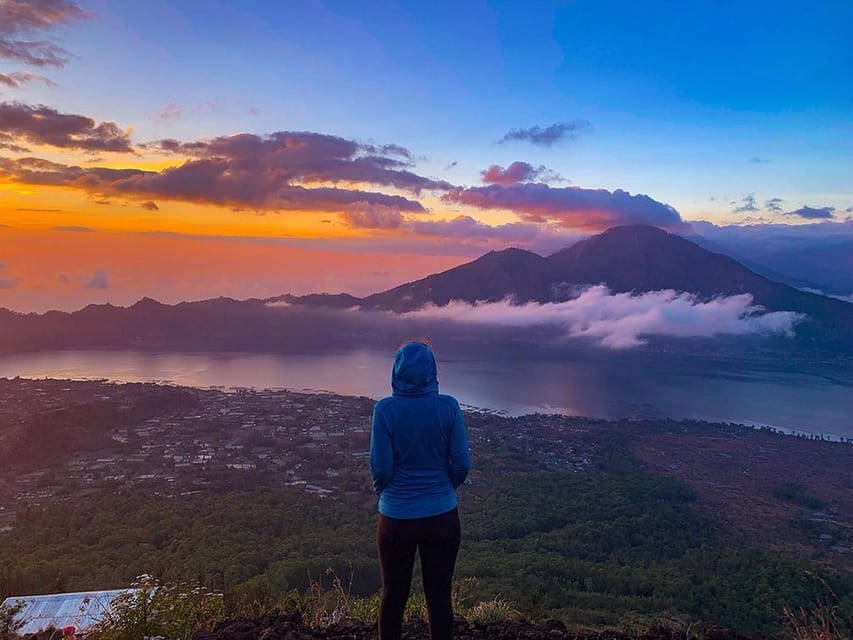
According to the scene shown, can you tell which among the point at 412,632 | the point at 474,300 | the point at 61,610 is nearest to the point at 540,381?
the point at 474,300

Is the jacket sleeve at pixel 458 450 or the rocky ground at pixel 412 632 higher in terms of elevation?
the jacket sleeve at pixel 458 450

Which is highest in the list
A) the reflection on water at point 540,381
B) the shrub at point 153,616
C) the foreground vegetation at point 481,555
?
the shrub at point 153,616

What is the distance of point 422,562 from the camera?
6.98 feet

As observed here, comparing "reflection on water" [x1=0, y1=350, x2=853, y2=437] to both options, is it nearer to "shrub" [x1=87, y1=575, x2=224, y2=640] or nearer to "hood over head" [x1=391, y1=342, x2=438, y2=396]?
"shrub" [x1=87, y1=575, x2=224, y2=640]

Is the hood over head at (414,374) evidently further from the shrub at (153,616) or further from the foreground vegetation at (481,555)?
the foreground vegetation at (481,555)

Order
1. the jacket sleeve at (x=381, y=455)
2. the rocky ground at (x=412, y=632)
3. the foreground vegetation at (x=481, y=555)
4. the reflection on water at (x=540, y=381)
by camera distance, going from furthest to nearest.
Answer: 1. the reflection on water at (x=540, y=381)
2. the foreground vegetation at (x=481, y=555)
3. the rocky ground at (x=412, y=632)
4. the jacket sleeve at (x=381, y=455)

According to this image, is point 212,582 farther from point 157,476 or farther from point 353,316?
point 353,316

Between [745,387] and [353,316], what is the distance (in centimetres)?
3844

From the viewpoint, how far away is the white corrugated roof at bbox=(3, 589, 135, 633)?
12.2 feet

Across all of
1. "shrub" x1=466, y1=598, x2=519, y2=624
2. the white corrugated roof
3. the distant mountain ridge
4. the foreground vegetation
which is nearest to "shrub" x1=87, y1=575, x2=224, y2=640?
the foreground vegetation

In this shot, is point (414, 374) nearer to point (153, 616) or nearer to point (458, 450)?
point (458, 450)

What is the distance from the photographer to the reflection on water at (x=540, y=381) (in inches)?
1533

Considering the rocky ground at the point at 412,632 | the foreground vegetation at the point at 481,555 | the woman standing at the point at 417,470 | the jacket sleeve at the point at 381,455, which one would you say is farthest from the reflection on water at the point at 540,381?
the jacket sleeve at the point at 381,455

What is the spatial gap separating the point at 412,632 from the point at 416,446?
4.29 ft
